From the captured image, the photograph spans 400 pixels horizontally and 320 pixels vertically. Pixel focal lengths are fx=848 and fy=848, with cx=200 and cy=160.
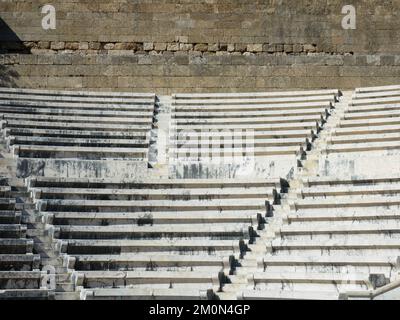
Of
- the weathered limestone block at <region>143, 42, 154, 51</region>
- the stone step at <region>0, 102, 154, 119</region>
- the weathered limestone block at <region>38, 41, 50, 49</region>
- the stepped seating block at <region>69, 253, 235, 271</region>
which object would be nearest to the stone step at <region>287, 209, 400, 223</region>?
the stepped seating block at <region>69, 253, 235, 271</region>

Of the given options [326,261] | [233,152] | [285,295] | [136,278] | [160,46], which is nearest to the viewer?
[285,295]

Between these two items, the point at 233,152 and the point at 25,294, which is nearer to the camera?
the point at 25,294

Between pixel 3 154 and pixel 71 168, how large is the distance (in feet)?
3.36

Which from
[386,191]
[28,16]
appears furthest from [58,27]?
[386,191]

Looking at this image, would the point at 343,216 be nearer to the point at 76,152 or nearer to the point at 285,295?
the point at 285,295

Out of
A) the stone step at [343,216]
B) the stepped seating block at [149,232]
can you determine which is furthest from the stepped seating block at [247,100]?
the stepped seating block at [149,232]

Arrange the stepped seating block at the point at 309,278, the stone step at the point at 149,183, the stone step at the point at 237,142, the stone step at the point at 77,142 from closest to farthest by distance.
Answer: the stepped seating block at the point at 309,278 < the stone step at the point at 149,183 < the stone step at the point at 77,142 < the stone step at the point at 237,142

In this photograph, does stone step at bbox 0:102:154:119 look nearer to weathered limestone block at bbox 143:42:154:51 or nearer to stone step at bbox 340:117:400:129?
weathered limestone block at bbox 143:42:154:51

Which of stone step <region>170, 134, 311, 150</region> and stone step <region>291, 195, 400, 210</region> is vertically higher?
stone step <region>170, 134, 311, 150</region>

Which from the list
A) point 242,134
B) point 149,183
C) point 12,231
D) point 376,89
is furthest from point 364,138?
point 12,231

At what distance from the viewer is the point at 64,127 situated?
1155 cm

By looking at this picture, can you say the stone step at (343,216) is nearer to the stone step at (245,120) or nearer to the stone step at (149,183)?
the stone step at (149,183)

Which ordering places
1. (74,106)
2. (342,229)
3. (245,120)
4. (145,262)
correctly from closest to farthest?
(145,262) → (342,229) → (245,120) → (74,106)

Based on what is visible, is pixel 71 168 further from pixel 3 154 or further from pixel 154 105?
pixel 154 105
